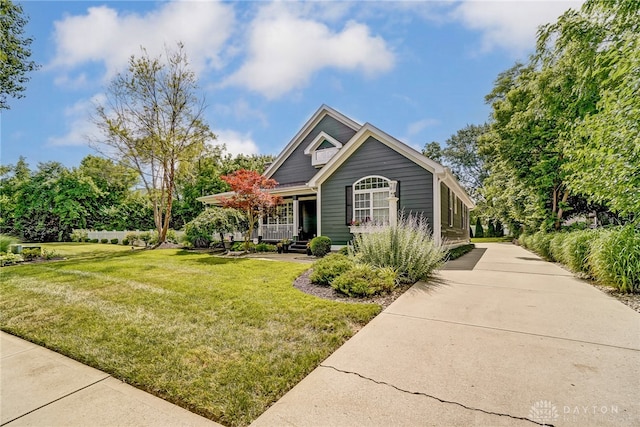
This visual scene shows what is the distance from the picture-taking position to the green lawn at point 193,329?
2428mm

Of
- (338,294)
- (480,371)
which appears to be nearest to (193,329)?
(338,294)

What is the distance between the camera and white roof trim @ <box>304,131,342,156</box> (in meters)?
15.5

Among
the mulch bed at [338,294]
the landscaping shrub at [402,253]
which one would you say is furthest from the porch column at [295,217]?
the mulch bed at [338,294]

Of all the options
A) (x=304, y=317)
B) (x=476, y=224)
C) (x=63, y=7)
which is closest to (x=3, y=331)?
(x=304, y=317)

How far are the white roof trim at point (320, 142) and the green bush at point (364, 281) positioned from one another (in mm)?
10657

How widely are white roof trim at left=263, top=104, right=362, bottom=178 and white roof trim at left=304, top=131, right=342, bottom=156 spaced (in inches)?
41.2

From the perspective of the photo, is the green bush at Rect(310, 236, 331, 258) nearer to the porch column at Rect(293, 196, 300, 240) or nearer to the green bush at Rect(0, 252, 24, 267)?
the porch column at Rect(293, 196, 300, 240)

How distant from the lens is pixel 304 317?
407cm

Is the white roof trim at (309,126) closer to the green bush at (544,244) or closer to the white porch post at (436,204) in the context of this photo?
the white porch post at (436,204)

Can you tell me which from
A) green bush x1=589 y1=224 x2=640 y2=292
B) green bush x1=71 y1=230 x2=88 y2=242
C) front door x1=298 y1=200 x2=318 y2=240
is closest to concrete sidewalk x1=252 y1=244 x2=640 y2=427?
green bush x1=589 y1=224 x2=640 y2=292

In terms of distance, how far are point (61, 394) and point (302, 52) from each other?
9.77m

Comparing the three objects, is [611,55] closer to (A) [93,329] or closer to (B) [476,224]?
Answer: (A) [93,329]

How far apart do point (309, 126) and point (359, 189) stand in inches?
263

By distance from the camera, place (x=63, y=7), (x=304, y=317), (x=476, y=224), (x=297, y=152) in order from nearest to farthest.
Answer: (x=304, y=317) < (x=63, y=7) < (x=297, y=152) < (x=476, y=224)
